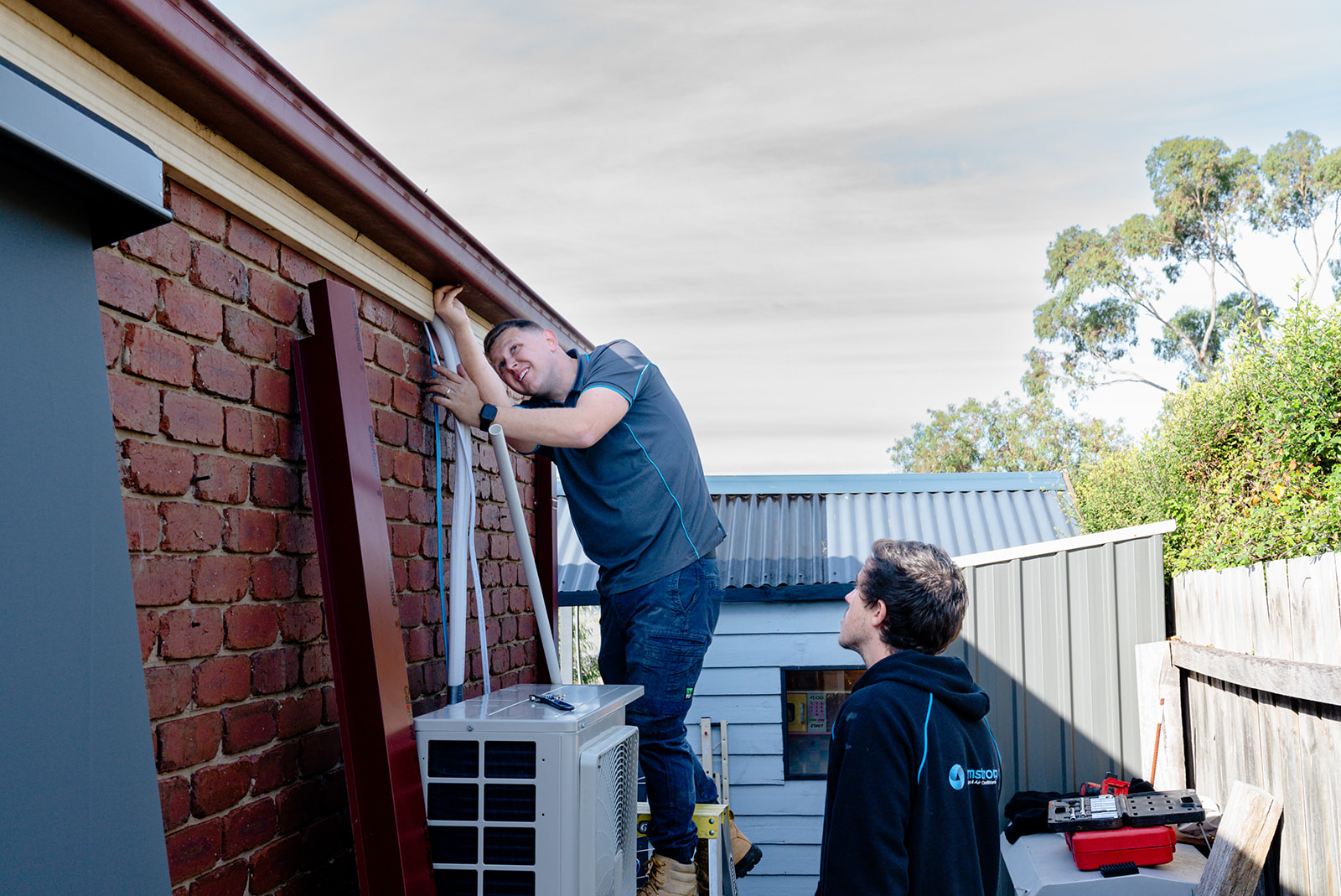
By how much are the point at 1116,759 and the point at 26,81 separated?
7045 millimetres

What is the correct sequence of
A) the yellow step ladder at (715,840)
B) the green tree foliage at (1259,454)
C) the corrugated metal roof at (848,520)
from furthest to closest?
the corrugated metal roof at (848,520) → the green tree foliage at (1259,454) → the yellow step ladder at (715,840)

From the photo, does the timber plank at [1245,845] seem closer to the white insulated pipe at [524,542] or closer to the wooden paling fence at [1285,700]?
the wooden paling fence at [1285,700]

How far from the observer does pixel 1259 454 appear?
5.43m

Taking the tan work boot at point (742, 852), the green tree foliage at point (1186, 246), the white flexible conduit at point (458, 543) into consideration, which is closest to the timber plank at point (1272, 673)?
the tan work boot at point (742, 852)

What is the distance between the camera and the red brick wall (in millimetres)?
1856

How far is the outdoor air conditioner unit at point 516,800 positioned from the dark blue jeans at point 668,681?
732 millimetres

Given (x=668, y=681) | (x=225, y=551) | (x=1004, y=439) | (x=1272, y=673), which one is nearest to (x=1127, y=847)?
(x=1272, y=673)

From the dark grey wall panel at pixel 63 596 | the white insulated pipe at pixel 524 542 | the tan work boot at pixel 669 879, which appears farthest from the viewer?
the tan work boot at pixel 669 879

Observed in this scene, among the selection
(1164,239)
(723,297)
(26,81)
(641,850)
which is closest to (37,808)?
(26,81)

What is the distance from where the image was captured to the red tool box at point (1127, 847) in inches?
188

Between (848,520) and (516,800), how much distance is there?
7.79 metres

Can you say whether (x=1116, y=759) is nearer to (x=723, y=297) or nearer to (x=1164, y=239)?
(x=1164, y=239)

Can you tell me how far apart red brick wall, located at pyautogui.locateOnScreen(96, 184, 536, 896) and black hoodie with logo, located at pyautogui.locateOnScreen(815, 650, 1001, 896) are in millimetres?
1321

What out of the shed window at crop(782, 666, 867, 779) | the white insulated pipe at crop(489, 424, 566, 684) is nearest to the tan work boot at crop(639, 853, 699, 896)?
the white insulated pipe at crop(489, 424, 566, 684)
